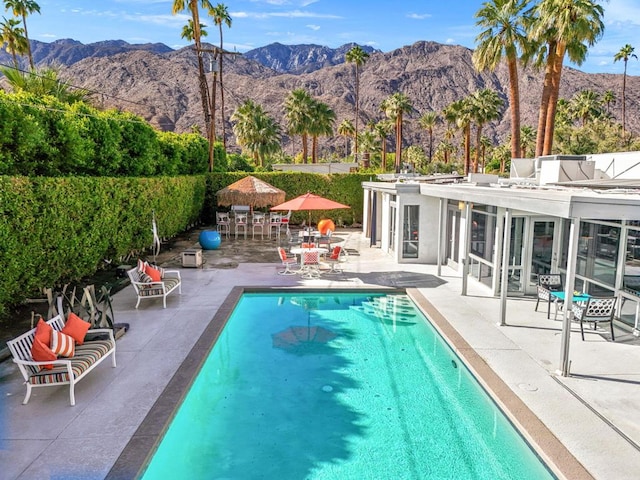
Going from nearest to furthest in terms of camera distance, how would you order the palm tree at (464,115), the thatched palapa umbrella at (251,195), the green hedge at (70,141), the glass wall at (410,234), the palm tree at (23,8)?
the green hedge at (70,141), the glass wall at (410,234), the thatched palapa umbrella at (251,195), the palm tree at (23,8), the palm tree at (464,115)

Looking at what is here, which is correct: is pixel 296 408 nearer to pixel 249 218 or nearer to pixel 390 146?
pixel 249 218

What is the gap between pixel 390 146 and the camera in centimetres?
12275

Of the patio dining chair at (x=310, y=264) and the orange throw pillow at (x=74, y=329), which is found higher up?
the orange throw pillow at (x=74, y=329)

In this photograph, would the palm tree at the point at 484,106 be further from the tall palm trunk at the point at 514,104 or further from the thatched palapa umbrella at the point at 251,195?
the thatched palapa umbrella at the point at 251,195

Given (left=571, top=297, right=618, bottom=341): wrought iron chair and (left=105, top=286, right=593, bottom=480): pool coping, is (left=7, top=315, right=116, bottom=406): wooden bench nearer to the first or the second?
(left=105, top=286, right=593, bottom=480): pool coping

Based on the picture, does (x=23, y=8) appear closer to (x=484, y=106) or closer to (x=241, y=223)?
(x=241, y=223)

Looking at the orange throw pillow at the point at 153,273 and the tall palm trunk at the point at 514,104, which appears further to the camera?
the tall palm trunk at the point at 514,104

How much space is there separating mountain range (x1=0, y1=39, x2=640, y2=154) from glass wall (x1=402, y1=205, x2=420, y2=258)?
92.7 m

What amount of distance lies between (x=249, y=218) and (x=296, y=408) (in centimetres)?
1814

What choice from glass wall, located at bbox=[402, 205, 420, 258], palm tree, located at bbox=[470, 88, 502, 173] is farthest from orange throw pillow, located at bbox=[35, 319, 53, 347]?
palm tree, located at bbox=[470, 88, 502, 173]

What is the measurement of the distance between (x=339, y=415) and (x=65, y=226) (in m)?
7.97

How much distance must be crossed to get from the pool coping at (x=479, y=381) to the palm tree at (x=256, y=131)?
36.7 m

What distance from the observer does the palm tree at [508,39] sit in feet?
77.0

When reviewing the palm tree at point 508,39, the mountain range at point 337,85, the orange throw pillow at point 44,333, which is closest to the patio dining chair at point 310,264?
the orange throw pillow at point 44,333
